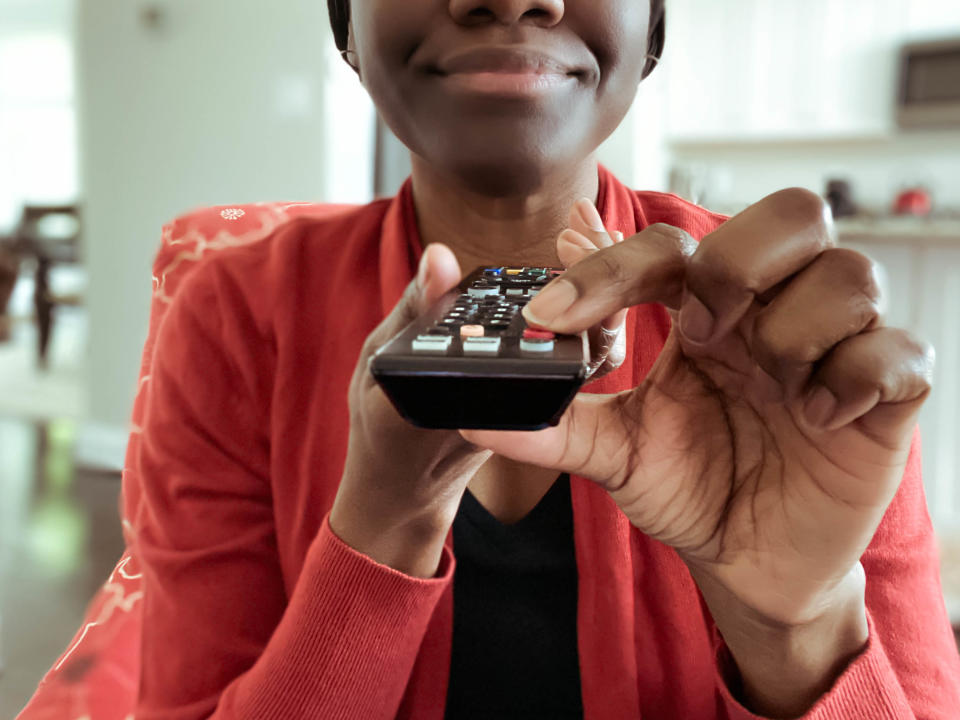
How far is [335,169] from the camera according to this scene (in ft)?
7.34

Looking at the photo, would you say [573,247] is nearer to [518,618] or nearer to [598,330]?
[598,330]

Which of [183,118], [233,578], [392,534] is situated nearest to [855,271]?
Result: [392,534]

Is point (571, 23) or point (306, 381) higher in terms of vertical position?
point (571, 23)

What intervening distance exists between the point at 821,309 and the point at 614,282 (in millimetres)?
85

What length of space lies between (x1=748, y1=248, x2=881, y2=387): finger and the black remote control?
9cm

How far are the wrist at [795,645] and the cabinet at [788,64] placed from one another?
7.77 ft

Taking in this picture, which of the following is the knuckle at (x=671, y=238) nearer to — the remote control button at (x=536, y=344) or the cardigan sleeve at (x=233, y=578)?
the remote control button at (x=536, y=344)

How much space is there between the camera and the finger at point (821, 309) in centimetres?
33

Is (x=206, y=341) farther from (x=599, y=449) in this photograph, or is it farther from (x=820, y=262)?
(x=820, y=262)

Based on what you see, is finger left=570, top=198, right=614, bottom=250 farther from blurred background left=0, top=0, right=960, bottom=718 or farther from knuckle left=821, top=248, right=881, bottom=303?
blurred background left=0, top=0, right=960, bottom=718

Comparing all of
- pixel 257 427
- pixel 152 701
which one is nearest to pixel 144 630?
pixel 152 701

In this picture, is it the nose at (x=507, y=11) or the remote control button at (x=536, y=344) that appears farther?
the nose at (x=507, y=11)

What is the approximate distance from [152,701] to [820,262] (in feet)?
1.57

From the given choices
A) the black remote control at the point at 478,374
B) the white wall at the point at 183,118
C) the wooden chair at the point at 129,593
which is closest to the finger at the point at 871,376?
the black remote control at the point at 478,374
